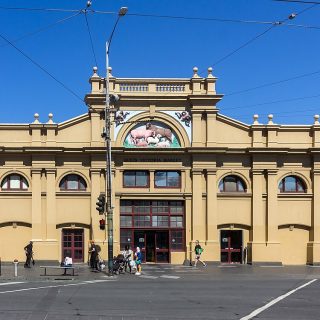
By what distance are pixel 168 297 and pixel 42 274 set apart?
12140mm

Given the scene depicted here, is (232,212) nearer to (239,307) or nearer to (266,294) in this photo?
(266,294)

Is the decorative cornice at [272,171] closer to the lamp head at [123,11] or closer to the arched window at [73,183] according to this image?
the arched window at [73,183]

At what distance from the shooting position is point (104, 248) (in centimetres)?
3622

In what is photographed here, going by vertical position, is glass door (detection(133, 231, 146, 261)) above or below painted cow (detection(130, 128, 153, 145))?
below

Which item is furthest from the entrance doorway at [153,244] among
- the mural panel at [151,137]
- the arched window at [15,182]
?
the arched window at [15,182]

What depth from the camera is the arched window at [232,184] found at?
3762 centimetres

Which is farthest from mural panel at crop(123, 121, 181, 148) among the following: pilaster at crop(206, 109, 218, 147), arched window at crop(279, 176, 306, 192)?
arched window at crop(279, 176, 306, 192)

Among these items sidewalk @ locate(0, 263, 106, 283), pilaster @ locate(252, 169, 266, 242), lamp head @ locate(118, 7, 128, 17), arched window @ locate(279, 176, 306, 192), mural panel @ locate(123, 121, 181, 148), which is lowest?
sidewalk @ locate(0, 263, 106, 283)

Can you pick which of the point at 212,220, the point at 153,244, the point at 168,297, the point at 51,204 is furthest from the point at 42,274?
the point at 168,297

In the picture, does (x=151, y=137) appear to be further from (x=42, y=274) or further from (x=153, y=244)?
(x=42, y=274)

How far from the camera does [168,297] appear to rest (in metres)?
19.4

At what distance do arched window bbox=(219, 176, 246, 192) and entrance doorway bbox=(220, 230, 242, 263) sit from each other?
2608 mm

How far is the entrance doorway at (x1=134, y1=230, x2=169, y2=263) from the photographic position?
37406 millimetres

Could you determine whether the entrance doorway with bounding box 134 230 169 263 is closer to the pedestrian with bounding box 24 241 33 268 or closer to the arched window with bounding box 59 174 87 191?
the arched window with bounding box 59 174 87 191
